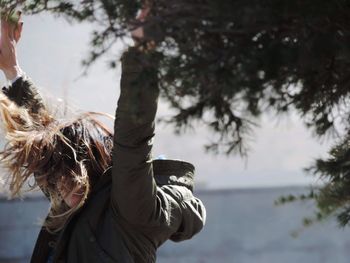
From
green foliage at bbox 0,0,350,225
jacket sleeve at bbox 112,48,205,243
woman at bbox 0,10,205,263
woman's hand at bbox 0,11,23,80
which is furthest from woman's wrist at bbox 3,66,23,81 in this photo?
green foliage at bbox 0,0,350,225

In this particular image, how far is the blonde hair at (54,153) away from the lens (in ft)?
6.81

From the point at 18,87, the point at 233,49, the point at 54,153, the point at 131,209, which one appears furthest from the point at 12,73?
the point at 233,49

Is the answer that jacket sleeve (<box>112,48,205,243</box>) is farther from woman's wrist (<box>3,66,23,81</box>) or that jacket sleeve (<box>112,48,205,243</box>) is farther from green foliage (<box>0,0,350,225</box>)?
woman's wrist (<box>3,66,23,81</box>)

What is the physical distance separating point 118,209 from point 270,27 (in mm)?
878

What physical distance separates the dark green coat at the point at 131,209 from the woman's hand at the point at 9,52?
501 millimetres

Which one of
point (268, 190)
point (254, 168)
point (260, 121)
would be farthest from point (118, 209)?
point (254, 168)

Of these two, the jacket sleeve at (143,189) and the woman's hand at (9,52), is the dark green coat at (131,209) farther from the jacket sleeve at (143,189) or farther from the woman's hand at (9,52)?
the woman's hand at (9,52)

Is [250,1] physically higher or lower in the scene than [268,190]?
lower

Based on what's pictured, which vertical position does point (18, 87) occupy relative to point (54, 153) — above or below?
above

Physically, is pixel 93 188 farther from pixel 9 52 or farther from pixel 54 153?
pixel 9 52

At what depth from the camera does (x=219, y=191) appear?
22.4 ft

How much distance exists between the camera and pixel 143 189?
73.9 inches

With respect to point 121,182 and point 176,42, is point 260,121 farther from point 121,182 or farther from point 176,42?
point 121,182

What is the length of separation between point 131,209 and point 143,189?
2.9 inches
